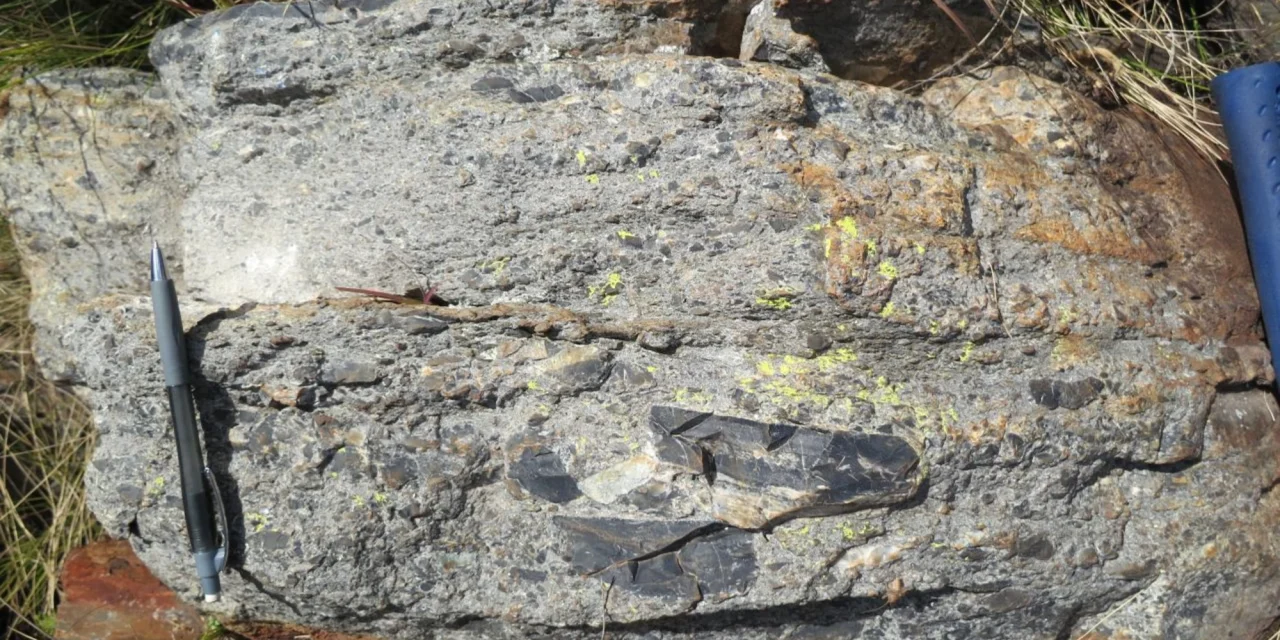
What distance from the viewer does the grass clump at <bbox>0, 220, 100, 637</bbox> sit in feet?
9.37

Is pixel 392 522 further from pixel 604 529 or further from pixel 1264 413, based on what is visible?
pixel 1264 413

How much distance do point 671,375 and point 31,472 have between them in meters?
2.03

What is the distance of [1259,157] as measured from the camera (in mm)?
2359

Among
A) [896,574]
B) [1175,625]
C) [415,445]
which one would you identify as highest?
[415,445]

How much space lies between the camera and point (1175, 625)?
2.14m

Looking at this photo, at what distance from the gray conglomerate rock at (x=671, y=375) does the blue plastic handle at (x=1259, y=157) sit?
0.23 meters

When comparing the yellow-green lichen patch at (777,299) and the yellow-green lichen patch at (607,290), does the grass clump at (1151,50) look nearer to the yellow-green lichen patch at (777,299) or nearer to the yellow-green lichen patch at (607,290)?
the yellow-green lichen patch at (777,299)

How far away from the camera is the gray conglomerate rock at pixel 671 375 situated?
2.01 m

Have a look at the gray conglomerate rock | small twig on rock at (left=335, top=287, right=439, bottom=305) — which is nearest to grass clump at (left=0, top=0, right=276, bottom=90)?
the gray conglomerate rock

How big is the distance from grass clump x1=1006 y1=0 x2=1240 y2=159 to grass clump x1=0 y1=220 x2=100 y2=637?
271cm

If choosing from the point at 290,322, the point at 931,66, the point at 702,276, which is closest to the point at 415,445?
the point at 290,322

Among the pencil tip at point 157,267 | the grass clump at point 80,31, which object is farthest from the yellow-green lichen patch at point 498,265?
the grass clump at point 80,31

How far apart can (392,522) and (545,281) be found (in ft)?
1.86

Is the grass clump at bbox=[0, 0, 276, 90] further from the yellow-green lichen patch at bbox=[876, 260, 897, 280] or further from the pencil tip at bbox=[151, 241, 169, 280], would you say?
the yellow-green lichen patch at bbox=[876, 260, 897, 280]
